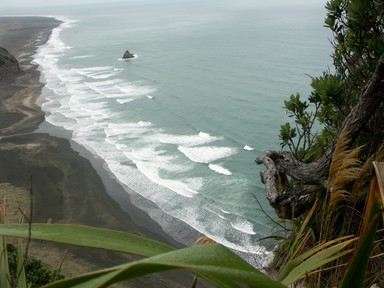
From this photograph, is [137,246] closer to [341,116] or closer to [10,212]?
[341,116]

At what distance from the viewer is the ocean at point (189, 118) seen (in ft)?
53.0

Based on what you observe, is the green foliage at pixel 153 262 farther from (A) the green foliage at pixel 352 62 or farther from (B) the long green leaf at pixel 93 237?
(A) the green foliage at pixel 352 62

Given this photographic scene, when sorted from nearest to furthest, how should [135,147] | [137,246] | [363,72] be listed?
[137,246], [363,72], [135,147]

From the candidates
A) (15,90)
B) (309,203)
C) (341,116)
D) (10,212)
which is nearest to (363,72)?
(341,116)

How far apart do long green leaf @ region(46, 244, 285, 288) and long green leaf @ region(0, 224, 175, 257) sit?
112 millimetres

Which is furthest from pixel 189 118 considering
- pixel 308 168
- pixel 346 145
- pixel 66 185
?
pixel 346 145

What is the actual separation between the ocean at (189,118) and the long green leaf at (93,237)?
5.02 m

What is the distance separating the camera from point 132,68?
1881 inches

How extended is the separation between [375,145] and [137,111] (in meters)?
26.2

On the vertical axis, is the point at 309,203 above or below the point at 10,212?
above

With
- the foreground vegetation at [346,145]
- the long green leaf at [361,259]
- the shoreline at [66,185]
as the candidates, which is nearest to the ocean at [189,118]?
the shoreline at [66,185]

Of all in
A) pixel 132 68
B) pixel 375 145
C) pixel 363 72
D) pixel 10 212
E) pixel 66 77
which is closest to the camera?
pixel 375 145

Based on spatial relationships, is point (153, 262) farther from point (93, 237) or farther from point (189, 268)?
point (93, 237)

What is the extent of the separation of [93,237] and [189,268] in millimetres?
262
